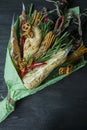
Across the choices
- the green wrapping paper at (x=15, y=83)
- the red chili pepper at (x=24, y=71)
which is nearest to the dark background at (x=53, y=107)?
the green wrapping paper at (x=15, y=83)

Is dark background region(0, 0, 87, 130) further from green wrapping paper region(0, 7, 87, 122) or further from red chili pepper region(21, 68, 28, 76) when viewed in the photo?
red chili pepper region(21, 68, 28, 76)

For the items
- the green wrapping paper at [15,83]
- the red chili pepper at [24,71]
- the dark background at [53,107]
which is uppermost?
the red chili pepper at [24,71]

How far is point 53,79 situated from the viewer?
38.4 inches

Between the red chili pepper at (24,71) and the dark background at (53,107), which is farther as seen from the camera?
the dark background at (53,107)

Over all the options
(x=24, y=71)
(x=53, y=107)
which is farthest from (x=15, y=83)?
(x=53, y=107)

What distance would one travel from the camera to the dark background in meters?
1.11

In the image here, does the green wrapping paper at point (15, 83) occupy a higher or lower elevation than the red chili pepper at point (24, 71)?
lower

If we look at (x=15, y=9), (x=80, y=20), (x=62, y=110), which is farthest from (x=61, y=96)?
(x=15, y=9)

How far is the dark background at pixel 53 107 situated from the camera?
43.6 inches

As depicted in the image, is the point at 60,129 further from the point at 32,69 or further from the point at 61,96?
the point at 32,69

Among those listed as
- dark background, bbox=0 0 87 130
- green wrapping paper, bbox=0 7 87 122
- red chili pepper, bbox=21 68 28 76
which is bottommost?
dark background, bbox=0 0 87 130

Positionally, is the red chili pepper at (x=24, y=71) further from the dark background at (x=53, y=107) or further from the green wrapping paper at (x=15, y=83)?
the dark background at (x=53, y=107)

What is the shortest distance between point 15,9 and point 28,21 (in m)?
0.33

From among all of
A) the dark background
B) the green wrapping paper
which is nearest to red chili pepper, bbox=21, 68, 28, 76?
the green wrapping paper
